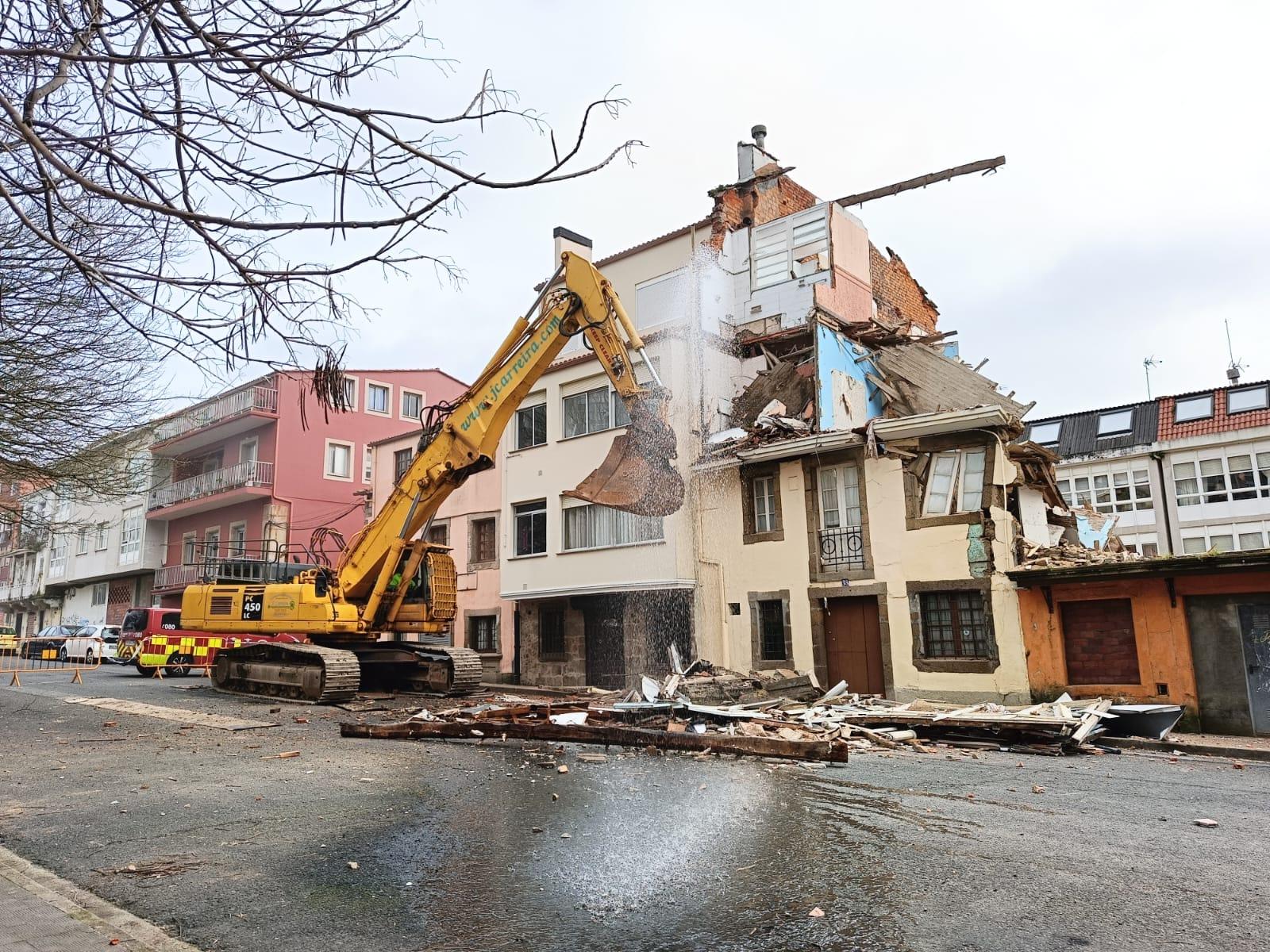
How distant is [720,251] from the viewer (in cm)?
2408

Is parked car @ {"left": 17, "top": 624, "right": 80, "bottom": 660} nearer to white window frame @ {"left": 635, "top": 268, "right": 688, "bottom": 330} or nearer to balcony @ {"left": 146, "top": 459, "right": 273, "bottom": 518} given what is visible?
balcony @ {"left": 146, "top": 459, "right": 273, "bottom": 518}

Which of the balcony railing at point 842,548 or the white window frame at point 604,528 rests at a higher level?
the white window frame at point 604,528

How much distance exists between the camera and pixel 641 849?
567 centimetres

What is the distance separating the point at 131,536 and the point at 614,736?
129 ft

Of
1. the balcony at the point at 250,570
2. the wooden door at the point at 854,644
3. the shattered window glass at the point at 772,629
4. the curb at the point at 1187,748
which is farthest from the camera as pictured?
the shattered window glass at the point at 772,629

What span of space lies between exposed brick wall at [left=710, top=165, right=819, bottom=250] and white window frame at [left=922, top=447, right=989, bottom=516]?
31.9ft

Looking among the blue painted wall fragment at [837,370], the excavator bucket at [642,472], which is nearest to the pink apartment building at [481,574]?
the excavator bucket at [642,472]

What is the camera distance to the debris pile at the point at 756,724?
10500mm

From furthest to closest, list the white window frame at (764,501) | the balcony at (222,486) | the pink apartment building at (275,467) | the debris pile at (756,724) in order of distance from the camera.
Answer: the pink apartment building at (275,467) < the balcony at (222,486) < the white window frame at (764,501) < the debris pile at (756,724)

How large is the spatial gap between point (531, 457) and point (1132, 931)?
2091 centimetres

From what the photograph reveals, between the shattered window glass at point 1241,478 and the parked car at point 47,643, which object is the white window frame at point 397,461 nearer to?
the parked car at point 47,643

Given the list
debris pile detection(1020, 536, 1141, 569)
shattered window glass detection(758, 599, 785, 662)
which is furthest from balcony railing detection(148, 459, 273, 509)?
debris pile detection(1020, 536, 1141, 569)

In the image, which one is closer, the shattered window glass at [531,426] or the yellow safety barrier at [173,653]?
the shattered window glass at [531,426]

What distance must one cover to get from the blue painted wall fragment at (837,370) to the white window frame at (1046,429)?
18268mm
